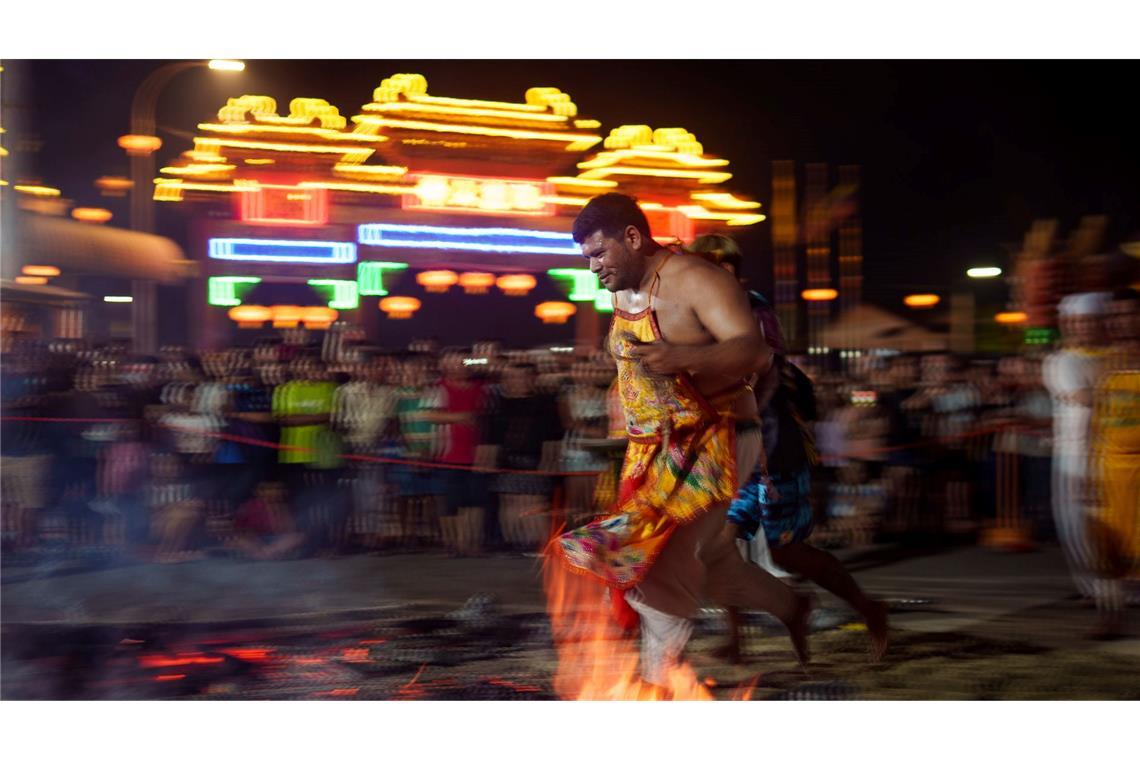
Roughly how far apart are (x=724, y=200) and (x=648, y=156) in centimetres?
144

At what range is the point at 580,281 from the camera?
16.6m

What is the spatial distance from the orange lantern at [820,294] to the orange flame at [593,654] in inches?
329

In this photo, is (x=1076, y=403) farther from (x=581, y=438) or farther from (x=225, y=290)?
(x=225, y=290)

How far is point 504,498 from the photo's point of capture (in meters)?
8.93

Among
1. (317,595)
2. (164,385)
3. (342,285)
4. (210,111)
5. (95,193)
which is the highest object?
(210,111)

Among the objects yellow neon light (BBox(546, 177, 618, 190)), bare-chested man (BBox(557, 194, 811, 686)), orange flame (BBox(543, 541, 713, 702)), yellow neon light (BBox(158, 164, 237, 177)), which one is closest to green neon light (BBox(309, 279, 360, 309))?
yellow neon light (BBox(158, 164, 237, 177))

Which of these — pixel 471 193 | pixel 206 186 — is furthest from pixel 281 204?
pixel 471 193

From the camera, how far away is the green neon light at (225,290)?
14883 millimetres

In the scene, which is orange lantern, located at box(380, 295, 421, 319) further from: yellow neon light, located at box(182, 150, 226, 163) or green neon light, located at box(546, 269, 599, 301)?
yellow neon light, located at box(182, 150, 226, 163)

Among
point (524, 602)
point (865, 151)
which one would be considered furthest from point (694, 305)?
point (865, 151)

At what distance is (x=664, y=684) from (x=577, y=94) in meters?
11.6

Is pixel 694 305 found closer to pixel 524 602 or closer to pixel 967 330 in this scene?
pixel 524 602

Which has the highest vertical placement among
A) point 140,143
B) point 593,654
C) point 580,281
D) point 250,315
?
point 140,143

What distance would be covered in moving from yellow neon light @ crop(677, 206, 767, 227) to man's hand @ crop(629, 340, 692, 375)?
35.3 feet
